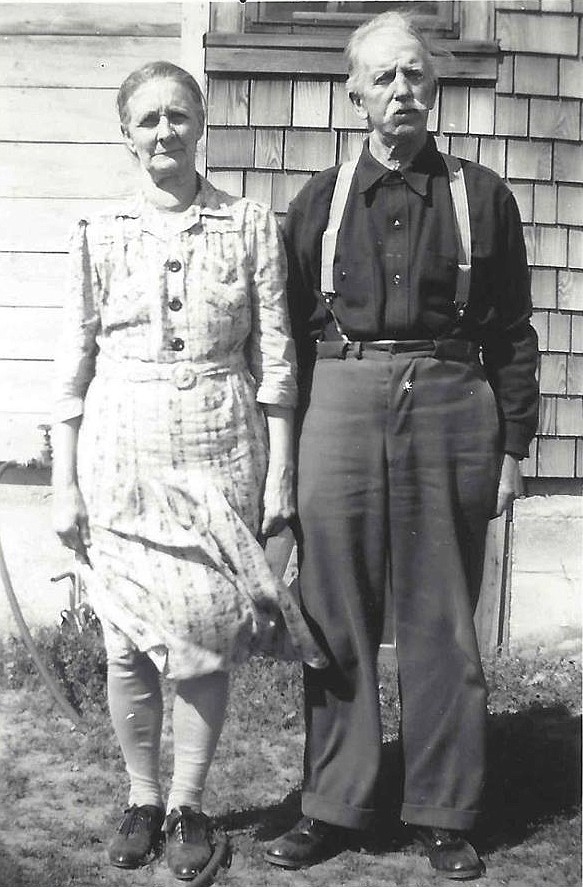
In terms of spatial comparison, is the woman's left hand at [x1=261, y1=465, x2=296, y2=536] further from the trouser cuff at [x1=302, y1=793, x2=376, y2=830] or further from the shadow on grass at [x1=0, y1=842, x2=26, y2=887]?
the shadow on grass at [x1=0, y1=842, x2=26, y2=887]

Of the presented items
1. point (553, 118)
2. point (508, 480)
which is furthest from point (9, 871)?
point (553, 118)

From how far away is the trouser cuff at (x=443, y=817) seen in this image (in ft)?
8.80

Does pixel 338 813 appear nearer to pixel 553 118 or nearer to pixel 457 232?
pixel 457 232

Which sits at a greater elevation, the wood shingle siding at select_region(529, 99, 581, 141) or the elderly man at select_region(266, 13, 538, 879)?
the wood shingle siding at select_region(529, 99, 581, 141)

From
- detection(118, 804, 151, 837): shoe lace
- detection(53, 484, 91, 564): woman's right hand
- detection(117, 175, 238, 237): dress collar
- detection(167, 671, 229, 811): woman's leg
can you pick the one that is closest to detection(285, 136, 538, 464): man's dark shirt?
detection(117, 175, 238, 237): dress collar

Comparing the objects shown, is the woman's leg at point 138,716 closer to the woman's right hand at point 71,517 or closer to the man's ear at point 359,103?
the woman's right hand at point 71,517

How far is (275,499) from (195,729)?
603 millimetres

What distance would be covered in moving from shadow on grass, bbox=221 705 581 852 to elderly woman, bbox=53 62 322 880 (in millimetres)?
468

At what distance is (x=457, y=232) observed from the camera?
8.59 ft

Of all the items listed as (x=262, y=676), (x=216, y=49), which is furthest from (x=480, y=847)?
(x=216, y=49)

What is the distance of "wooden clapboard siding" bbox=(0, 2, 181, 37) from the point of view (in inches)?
151

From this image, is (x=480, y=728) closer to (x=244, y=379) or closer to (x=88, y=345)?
(x=244, y=379)

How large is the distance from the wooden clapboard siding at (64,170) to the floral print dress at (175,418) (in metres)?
1.43

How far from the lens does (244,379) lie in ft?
8.59
